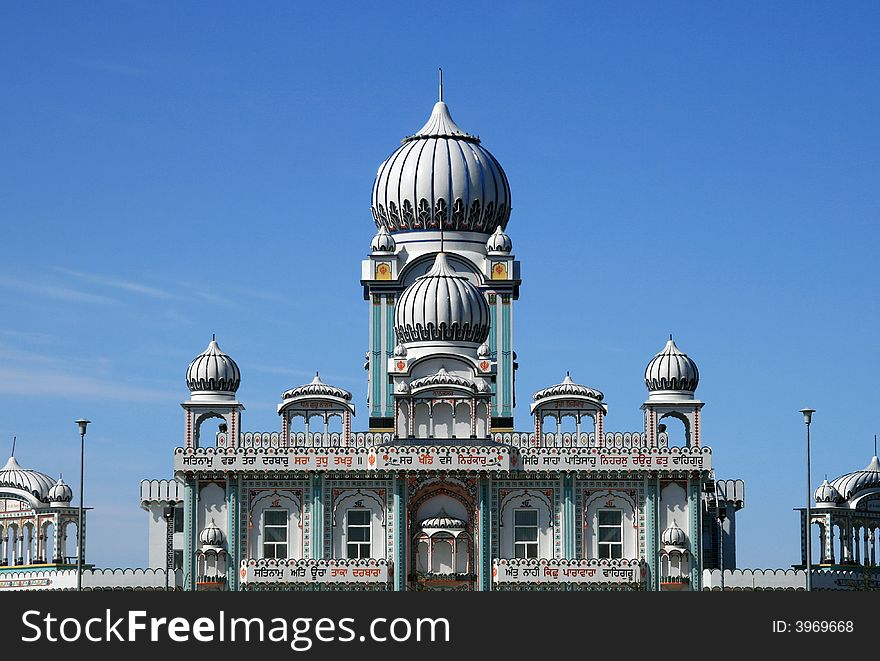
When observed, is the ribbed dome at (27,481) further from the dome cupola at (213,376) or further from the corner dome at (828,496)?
the corner dome at (828,496)

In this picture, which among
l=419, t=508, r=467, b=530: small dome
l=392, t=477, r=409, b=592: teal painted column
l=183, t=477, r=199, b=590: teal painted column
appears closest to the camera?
l=392, t=477, r=409, b=592: teal painted column

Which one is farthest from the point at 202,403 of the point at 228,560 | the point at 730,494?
the point at 730,494

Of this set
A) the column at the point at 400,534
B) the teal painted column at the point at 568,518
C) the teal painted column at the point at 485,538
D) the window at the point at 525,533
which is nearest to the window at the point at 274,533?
the column at the point at 400,534

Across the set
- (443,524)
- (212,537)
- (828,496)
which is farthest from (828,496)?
(212,537)

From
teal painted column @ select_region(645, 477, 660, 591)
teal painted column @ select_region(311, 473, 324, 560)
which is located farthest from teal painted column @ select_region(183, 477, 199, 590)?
teal painted column @ select_region(645, 477, 660, 591)

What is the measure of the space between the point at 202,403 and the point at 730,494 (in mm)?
25106

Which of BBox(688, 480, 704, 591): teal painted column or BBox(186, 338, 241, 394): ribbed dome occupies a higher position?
BBox(186, 338, 241, 394): ribbed dome

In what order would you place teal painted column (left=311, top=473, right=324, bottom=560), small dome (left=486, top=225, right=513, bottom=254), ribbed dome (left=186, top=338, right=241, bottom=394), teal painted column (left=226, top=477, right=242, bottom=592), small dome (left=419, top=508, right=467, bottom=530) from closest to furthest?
small dome (left=419, top=508, right=467, bottom=530) → teal painted column (left=226, top=477, right=242, bottom=592) → teal painted column (left=311, top=473, right=324, bottom=560) → ribbed dome (left=186, top=338, right=241, bottom=394) → small dome (left=486, top=225, right=513, bottom=254)

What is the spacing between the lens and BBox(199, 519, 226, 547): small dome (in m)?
90.0

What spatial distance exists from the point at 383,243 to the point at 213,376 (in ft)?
44.0

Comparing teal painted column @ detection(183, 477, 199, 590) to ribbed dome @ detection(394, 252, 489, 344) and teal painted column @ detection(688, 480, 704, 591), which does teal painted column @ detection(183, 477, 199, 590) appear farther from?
teal painted column @ detection(688, 480, 704, 591)

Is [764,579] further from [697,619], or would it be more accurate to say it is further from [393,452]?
[697,619]

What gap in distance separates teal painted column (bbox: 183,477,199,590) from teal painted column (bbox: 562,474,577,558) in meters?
15.8

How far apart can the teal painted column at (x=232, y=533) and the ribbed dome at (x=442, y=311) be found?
39.5 ft
